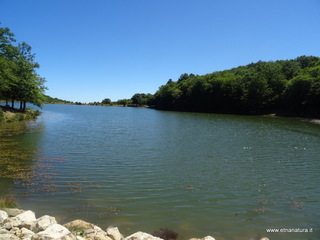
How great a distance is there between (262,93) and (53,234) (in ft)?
351

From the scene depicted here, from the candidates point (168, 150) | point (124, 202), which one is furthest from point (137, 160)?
point (124, 202)

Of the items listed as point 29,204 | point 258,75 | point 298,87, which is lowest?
point 29,204

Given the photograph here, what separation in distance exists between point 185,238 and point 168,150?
14.5 m

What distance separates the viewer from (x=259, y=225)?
29.3 ft

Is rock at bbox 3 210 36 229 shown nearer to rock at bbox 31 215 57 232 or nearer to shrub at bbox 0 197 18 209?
rock at bbox 31 215 57 232

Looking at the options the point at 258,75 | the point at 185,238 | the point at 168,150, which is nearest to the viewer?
the point at 185,238

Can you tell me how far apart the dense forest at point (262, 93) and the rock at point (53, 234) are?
89087 millimetres

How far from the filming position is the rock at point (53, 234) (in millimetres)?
6527

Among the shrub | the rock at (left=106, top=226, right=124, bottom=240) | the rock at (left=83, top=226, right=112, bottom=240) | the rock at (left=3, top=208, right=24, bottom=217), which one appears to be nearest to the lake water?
the shrub

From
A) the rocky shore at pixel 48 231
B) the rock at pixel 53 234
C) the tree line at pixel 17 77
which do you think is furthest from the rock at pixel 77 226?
the tree line at pixel 17 77

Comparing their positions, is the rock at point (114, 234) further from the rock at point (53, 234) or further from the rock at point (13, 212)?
the rock at point (13, 212)

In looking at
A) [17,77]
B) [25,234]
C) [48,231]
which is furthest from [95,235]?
[17,77]

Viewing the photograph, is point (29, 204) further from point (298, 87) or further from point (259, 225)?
point (298, 87)

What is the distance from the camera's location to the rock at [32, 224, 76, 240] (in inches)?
257
